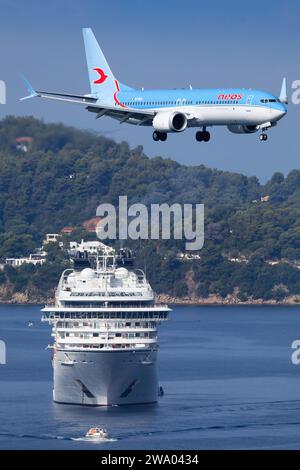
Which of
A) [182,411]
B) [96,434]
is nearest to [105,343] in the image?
[182,411]

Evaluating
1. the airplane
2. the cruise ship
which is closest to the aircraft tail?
the airplane

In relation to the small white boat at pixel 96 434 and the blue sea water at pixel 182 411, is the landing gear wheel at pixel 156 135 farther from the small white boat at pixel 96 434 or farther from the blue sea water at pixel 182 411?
the small white boat at pixel 96 434

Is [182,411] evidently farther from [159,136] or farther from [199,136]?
[199,136]

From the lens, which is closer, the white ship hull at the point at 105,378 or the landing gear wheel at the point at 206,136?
the landing gear wheel at the point at 206,136

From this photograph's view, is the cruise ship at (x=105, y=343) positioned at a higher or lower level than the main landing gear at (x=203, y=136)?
lower

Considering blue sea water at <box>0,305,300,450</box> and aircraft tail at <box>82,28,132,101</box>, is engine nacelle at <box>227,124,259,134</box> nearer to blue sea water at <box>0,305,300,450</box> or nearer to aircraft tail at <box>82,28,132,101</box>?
aircraft tail at <box>82,28,132,101</box>

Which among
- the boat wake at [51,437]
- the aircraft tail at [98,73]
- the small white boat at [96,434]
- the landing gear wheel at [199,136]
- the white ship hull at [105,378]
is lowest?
the boat wake at [51,437]

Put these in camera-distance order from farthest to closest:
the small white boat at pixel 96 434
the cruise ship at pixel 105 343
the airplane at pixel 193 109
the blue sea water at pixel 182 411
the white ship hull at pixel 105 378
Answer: the cruise ship at pixel 105 343
the white ship hull at pixel 105 378
the blue sea water at pixel 182 411
the small white boat at pixel 96 434
the airplane at pixel 193 109

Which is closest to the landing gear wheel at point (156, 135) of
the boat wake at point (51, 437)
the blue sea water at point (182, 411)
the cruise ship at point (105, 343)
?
the blue sea water at point (182, 411)
